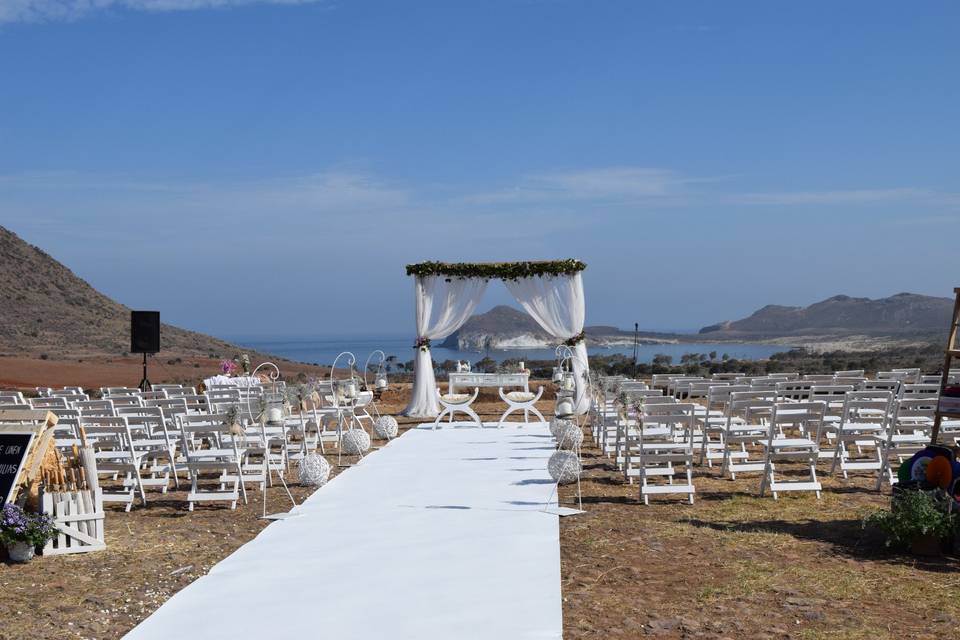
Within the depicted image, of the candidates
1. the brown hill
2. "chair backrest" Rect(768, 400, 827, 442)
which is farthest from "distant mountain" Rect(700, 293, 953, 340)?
"chair backrest" Rect(768, 400, 827, 442)

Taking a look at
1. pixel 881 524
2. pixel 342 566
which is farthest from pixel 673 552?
pixel 342 566

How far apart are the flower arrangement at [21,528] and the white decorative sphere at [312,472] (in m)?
3.10

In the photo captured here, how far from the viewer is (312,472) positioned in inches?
368

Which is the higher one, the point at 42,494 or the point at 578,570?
the point at 42,494

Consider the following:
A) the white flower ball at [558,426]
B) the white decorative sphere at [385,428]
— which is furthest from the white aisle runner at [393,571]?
the white decorative sphere at [385,428]

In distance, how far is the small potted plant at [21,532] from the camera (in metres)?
6.36

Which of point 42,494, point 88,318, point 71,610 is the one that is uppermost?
point 88,318

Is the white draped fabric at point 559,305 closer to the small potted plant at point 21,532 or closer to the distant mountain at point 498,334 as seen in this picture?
the distant mountain at point 498,334

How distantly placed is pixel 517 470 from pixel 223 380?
26.6 feet

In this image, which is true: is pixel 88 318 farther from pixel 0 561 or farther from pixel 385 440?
pixel 0 561

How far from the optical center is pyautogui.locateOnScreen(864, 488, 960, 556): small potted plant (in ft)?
20.2

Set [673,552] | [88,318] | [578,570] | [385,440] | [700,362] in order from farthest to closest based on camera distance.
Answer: [88,318]
[700,362]
[385,440]
[673,552]
[578,570]

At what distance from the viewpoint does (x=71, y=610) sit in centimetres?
539

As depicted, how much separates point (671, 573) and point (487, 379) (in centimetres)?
969
